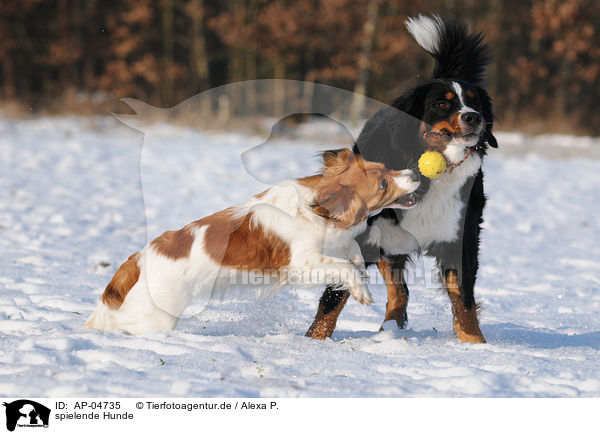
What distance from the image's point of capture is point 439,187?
3648 mm

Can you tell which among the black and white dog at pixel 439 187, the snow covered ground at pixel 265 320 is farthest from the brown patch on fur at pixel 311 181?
the black and white dog at pixel 439 187

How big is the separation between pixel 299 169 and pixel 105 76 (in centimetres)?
2089

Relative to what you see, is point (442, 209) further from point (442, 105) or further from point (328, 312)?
point (328, 312)

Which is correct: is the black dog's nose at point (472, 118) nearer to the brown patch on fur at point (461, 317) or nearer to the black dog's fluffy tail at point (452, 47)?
the black dog's fluffy tail at point (452, 47)

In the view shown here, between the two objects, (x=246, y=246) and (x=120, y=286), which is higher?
(x=246, y=246)

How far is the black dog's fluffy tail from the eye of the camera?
3.96m

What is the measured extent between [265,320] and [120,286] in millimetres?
919

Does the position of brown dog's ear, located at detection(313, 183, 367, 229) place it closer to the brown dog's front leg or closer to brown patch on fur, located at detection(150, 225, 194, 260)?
the brown dog's front leg

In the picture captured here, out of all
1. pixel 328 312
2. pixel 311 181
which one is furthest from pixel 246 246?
pixel 328 312

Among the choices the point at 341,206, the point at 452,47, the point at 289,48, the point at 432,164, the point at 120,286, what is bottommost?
the point at 120,286

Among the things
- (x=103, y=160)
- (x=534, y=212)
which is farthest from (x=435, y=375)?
(x=103, y=160)

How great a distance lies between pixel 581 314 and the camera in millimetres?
4555

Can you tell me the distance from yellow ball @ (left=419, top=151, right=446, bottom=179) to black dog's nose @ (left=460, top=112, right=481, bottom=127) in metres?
0.23
